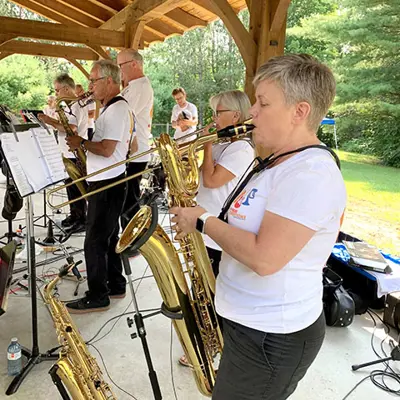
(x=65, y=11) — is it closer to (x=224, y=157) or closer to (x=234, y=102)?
(x=234, y=102)

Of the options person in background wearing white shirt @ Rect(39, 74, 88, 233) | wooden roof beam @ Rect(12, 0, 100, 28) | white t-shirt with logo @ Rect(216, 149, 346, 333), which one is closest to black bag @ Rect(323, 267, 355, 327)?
white t-shirt with logo @ Rect(216, 149, 346, 333)

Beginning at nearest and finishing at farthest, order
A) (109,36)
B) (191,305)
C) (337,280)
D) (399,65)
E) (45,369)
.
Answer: (191,305), (45,369), (337,280), (109,36), (399,65)

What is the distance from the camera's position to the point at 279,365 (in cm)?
109

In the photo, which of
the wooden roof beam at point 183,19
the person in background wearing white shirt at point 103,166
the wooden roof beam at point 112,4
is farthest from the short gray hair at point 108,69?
the wooden roof beam at point 112,4

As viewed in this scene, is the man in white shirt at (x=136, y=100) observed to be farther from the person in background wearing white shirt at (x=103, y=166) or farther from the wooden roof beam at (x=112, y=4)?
the wooden roof beam at (x=112, y=4)

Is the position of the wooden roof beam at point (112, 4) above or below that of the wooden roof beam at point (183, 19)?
above

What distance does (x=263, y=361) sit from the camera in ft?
3.55

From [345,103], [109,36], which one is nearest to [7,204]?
[109,36]

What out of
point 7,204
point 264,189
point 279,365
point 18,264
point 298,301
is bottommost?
point 18,264

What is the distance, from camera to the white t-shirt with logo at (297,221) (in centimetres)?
94

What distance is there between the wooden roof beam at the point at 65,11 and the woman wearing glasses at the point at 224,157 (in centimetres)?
659

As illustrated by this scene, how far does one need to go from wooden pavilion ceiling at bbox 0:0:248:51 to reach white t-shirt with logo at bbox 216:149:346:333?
4.41m

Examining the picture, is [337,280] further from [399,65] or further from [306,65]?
[399,65]

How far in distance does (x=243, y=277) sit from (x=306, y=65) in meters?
0.59
